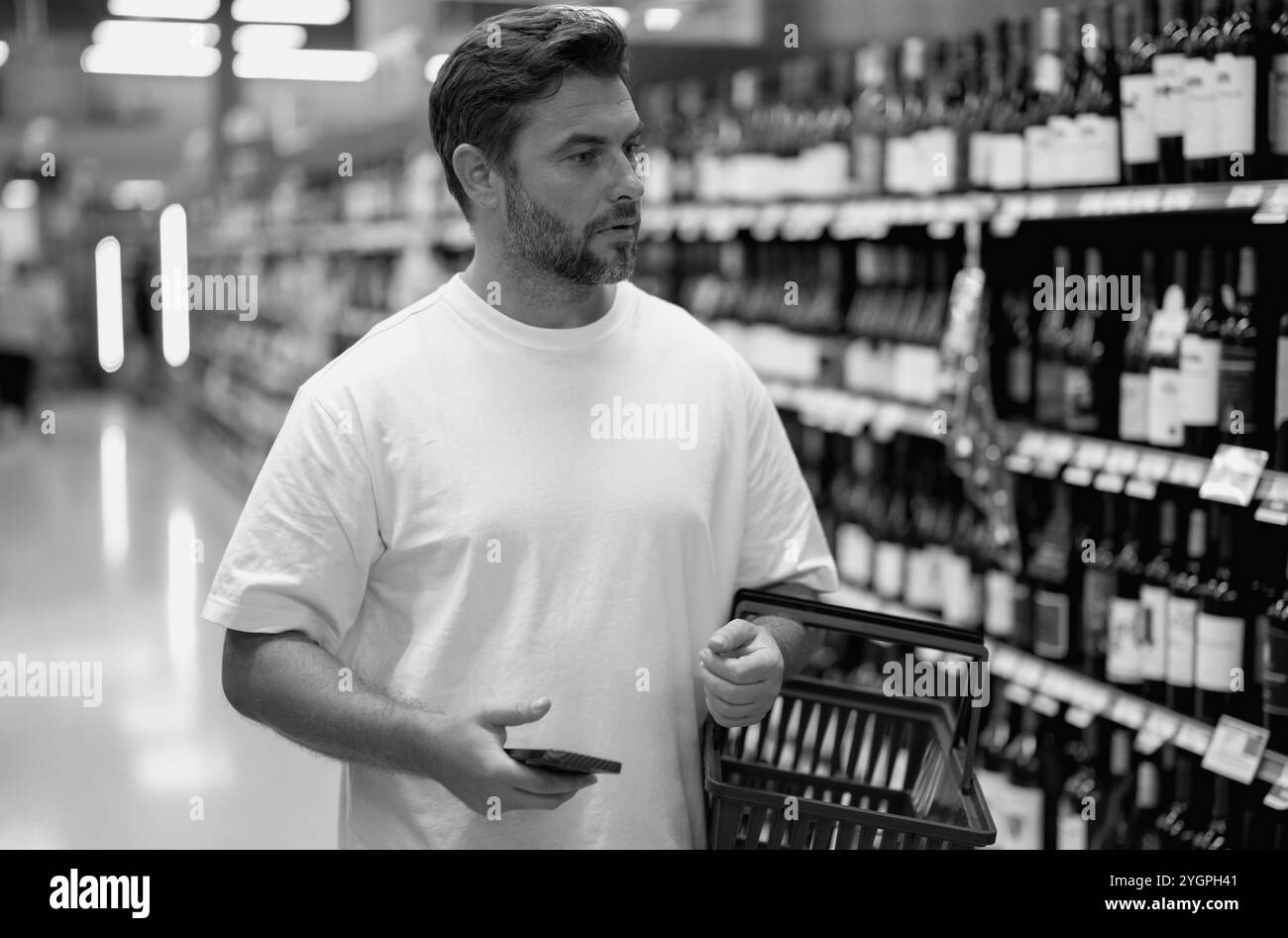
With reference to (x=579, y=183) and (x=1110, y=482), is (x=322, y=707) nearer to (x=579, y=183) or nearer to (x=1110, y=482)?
(x=579, y=183)

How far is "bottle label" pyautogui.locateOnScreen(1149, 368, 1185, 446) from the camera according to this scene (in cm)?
293

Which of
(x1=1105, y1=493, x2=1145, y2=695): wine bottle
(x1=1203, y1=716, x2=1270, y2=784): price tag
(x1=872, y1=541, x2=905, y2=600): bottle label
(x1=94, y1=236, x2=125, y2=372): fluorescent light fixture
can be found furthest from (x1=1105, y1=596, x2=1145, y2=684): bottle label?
(x1=94, y1=236, x2=125, y2=372): fluorescent light fixture

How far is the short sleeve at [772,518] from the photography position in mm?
1956

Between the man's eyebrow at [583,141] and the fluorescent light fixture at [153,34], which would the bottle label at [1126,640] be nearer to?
the man's eyebrow at [583,141]

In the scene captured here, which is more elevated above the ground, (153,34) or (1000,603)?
(153,34)

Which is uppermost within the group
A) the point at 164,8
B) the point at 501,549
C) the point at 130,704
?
the point at 164,8

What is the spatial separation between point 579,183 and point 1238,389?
62.8 inches

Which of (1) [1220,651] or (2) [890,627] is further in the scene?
(1) [1220,651]

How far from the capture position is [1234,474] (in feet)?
8.74

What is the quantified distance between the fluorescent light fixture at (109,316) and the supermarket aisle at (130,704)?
9.16 m

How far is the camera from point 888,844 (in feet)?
5.45

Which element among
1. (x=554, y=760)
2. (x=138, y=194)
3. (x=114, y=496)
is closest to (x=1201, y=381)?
(x=554, y=760)

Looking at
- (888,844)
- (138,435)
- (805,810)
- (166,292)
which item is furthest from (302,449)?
(138,435)

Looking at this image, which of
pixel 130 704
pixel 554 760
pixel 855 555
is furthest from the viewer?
pixel 130 704
